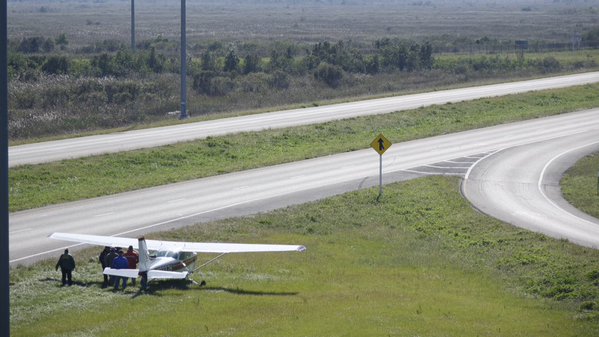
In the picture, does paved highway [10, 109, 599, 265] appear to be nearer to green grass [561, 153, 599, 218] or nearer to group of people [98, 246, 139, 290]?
group of people [98, 246, 139, 290]

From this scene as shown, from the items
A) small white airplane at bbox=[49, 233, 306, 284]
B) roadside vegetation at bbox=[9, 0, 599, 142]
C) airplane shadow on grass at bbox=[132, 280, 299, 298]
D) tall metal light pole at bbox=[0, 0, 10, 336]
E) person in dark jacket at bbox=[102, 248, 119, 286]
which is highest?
tall metal light pole at bbox=[0, 0, 10, 336]

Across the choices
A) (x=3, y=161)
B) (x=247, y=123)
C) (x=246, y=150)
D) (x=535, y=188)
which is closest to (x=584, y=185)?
(x=535, y=188)

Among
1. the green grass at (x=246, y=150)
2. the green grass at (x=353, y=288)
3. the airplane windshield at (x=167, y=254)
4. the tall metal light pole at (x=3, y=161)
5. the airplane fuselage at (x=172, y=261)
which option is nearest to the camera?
the tall metal light pole at (x=3, y=161)

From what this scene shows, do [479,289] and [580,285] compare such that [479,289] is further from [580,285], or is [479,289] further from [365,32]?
[365,32]

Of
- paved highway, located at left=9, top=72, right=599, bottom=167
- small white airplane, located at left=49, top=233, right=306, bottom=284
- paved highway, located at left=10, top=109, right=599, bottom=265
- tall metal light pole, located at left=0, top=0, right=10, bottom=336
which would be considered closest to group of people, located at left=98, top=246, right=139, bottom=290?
small white airplane, located at left=49, top=233, right=306, bottom=284

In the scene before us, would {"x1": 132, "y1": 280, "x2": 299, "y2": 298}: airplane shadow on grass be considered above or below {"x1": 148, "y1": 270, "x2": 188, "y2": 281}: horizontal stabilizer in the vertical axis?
below

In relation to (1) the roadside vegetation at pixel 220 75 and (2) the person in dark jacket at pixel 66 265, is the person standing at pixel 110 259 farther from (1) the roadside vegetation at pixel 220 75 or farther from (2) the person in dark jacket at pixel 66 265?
(1) the roadside vegetation at pixel 220 75

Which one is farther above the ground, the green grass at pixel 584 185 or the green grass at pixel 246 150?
the green grass at pixel 584 185

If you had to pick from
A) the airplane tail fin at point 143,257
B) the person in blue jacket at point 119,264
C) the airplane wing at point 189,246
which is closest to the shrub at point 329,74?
the airplane wing at point 189,246
